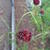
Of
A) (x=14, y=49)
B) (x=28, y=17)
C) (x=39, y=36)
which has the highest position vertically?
(x=28, y=17)

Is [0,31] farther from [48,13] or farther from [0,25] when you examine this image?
[48,13]

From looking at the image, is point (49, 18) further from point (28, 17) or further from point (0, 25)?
point (0, 25)

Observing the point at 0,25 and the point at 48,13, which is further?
the point at 0,25

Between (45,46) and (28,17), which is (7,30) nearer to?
(28,17)

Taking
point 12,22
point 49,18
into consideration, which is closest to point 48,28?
point 49,18

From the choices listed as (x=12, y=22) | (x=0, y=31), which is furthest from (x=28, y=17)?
(x=0, y=31)

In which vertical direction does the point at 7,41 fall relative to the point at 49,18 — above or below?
below

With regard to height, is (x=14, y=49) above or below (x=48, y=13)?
below

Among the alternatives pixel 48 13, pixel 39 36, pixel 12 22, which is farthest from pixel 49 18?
pixel 12 22

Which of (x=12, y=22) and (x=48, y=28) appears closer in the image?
(x=48, y=28)
